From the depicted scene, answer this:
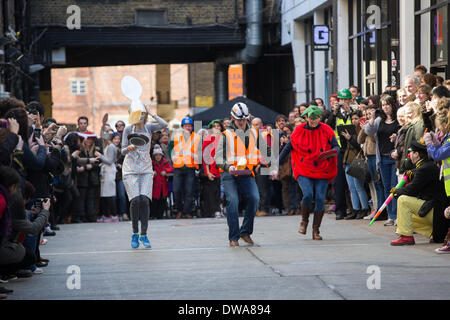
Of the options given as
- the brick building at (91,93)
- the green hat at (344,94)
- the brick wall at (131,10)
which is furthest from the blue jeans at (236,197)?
the brick building at (91,93)

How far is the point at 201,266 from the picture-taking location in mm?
9688

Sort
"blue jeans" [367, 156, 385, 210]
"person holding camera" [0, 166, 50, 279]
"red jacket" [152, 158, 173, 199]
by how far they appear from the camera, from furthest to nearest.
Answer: "red jacket" [152, 158, 173, 199], "blue jeans" [367, 156, 385, 210], "person holding camera" [0, 166, 50, 279]

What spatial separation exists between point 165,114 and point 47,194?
61.2 m

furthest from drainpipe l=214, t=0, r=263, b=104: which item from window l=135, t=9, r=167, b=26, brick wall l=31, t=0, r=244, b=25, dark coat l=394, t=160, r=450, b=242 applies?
dark coat l=394, t=160, r=450, b=242

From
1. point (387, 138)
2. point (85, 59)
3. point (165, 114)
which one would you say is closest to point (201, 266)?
point (387, 138)

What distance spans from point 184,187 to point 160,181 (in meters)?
0.54

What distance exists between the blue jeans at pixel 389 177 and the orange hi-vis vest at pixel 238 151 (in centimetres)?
311

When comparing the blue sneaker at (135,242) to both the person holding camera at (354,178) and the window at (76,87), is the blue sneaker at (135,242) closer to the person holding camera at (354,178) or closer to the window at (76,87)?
the person holding camera at (354,178)

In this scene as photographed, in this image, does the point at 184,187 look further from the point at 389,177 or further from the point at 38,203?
the point at 38,203

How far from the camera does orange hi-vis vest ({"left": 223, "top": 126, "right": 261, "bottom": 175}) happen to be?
38.1ft

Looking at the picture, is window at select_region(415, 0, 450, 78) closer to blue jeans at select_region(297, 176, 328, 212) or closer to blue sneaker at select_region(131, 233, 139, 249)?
blue jeans at select_region(297, 176, 328, 212)

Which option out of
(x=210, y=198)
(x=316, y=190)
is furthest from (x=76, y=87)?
(x=316, y=190)

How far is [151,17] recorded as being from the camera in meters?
34.0

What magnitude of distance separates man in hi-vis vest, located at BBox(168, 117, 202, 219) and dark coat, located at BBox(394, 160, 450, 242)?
7.74 m
